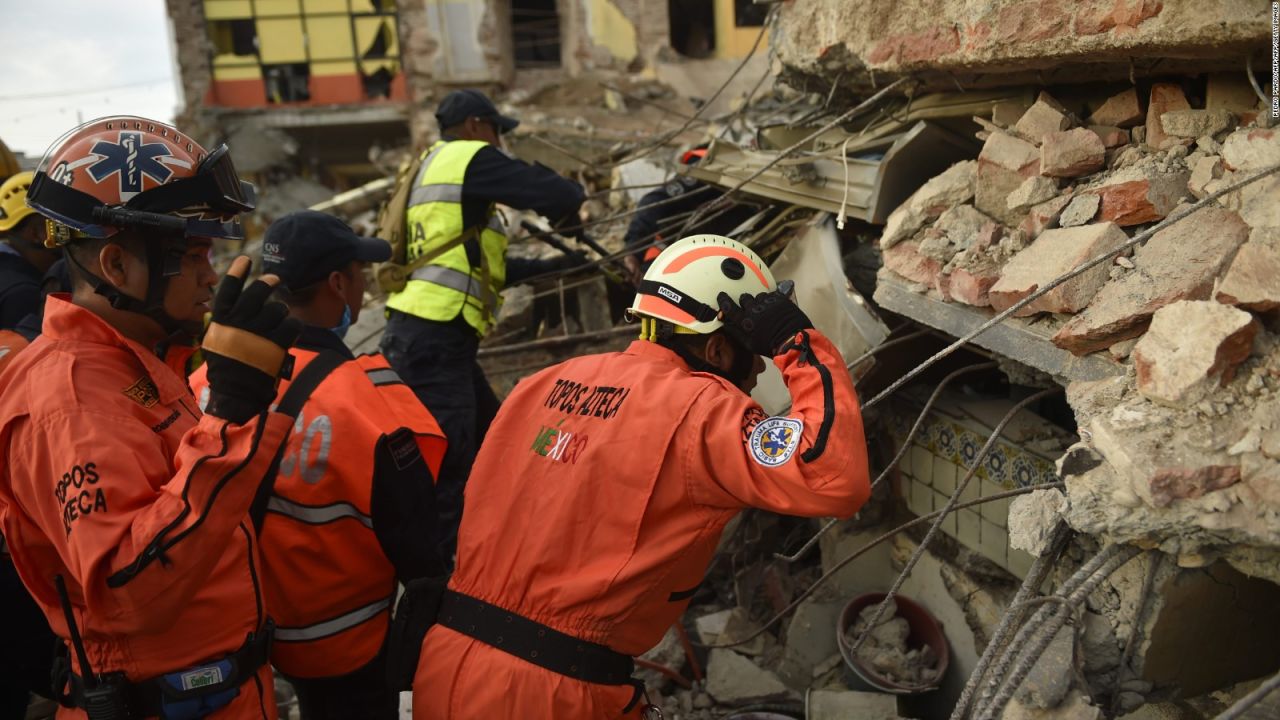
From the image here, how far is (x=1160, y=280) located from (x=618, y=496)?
141cm

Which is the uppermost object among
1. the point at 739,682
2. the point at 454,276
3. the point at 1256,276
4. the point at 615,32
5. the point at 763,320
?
the point at 615,32

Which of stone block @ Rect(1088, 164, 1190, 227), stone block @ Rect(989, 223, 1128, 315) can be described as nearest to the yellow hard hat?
stone block @ Rect(989, 223, 1128, 315)

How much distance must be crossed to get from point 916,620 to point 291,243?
9.78 feet

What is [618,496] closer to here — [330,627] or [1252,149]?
[330,627]

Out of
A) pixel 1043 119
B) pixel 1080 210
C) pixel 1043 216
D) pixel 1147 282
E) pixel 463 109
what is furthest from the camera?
pixel 463 109

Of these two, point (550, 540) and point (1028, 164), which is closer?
point (550, 540)

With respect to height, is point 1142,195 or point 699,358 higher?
point 1142,195

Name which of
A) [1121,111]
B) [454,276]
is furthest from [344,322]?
[1121,111]

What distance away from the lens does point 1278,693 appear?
68.8 inches

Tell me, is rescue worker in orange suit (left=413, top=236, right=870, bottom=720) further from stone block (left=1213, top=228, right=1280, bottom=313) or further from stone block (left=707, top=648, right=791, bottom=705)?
stone block (left=707, top=648, right=791, bottom=705)

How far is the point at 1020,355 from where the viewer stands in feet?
7.63

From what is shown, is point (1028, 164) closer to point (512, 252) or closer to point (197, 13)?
point (512, 252)

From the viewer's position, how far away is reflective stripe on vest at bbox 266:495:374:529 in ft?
7.68

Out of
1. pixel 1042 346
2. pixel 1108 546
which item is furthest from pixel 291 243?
pixel 1108 546
